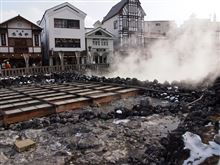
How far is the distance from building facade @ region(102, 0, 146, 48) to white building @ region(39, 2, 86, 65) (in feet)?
18.6

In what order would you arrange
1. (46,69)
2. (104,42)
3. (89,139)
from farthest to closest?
1. (104,42)
2. (46,69)
3. (89,139)

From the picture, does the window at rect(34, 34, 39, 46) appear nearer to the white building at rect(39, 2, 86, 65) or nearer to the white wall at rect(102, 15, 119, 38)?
the white building at rect(39, 2, 86, 65)

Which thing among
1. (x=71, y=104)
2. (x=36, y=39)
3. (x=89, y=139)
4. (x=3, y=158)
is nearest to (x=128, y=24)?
(x=36, y=39)

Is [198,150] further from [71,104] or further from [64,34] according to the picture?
[64,34]

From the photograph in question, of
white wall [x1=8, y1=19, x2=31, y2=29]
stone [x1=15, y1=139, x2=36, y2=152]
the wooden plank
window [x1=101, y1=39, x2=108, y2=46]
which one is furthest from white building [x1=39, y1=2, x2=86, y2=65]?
stone [x1=15, y1=139, x2=36, y2=152]

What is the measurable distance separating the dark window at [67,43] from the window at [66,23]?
1411 millimetres

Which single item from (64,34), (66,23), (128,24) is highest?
(128,24)

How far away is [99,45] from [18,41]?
903 centimetres

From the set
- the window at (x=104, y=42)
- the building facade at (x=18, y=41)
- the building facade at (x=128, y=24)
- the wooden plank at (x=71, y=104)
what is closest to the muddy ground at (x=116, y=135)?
the wooden plank at (x=71, y=104)

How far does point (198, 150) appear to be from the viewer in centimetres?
333

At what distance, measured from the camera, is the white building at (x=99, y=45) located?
25922mm

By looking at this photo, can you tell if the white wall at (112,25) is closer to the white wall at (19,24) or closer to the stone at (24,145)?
the white wall at (19,24)

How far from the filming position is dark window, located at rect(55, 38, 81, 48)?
23.7 metres

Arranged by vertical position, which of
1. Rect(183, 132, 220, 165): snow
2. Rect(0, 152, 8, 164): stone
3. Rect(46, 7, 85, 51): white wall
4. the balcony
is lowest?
Rect(0, 152, 8, 164): stone
